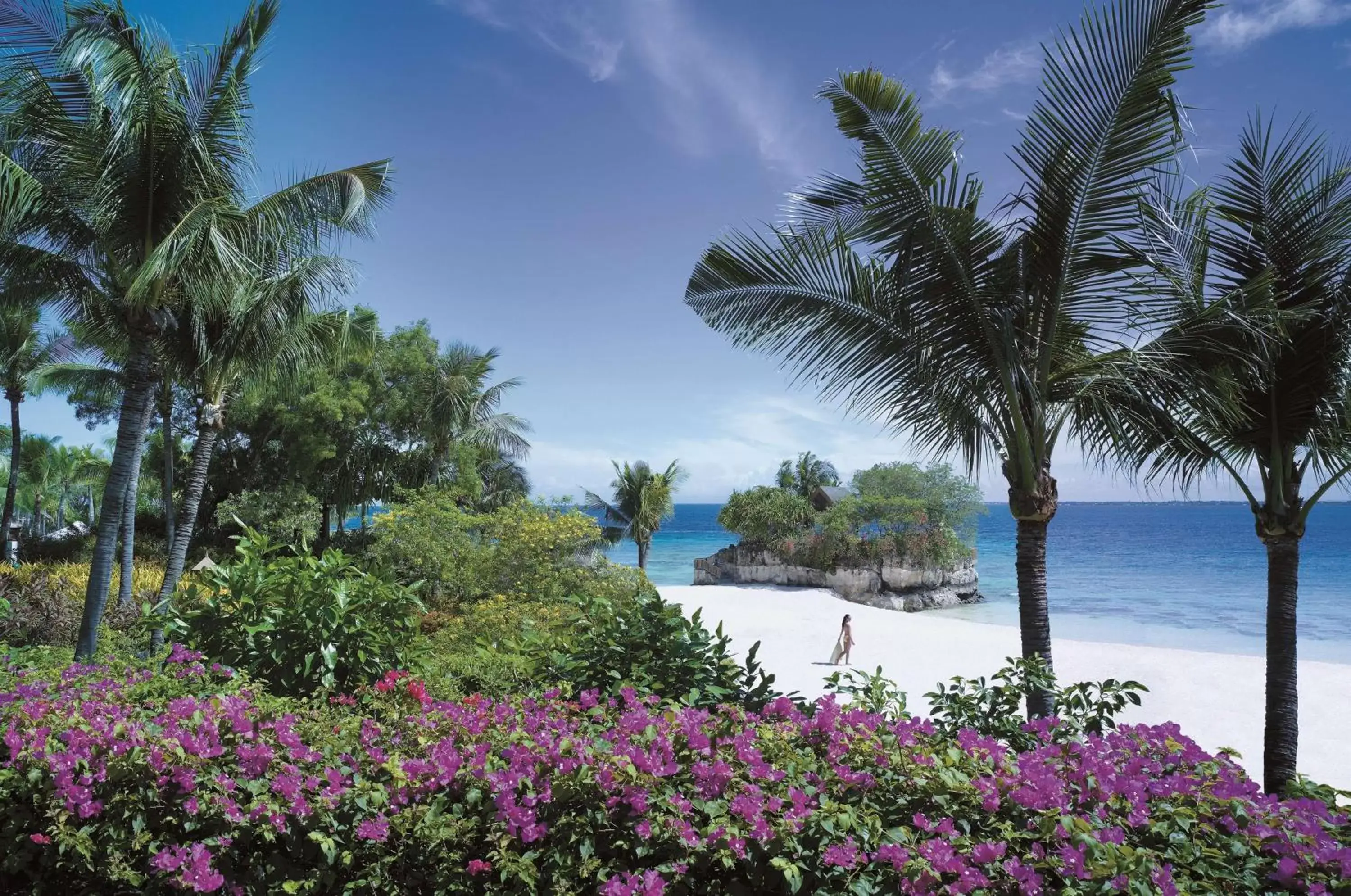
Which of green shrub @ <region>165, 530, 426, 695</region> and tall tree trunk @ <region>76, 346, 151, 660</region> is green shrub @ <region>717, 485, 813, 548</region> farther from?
green shrub @ <region>165, 530, 426, 695</region>

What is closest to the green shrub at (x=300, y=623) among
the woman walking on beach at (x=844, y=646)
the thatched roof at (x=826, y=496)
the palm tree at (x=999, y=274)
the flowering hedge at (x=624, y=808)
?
the flowering hedge at (x=624, y=808)

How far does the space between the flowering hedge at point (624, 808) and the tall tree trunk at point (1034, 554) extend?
1.98 m

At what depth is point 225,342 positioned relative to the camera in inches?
421

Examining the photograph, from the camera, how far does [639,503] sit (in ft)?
115

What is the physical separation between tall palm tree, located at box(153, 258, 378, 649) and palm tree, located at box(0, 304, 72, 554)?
12431 mm

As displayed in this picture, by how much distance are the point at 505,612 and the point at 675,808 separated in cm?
886

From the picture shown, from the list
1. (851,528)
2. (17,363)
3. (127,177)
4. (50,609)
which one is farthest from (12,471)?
(851,528)

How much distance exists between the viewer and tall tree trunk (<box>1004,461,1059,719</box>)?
501 centimetres

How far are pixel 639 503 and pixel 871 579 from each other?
11.7 metres

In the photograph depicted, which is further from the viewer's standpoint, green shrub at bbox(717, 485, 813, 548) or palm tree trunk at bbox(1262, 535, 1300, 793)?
green shrub at bbox(717, 485, 813, 548)

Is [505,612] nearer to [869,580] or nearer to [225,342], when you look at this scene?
[225,342]

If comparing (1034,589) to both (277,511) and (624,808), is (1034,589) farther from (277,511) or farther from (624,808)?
(277,511)

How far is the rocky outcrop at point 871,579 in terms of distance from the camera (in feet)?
91.4

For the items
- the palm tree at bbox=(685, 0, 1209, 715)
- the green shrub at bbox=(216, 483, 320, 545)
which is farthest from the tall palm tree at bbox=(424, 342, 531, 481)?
the palm tree at bbox=(685, 0, 1209, 715)
